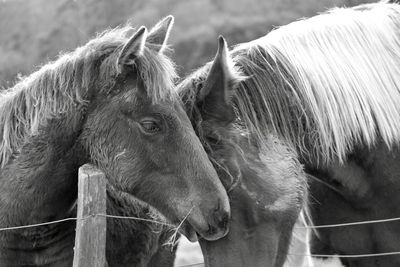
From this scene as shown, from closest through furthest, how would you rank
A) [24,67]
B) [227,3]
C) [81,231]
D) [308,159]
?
[81,231] < [308,159] < [24,67] < [227,3]

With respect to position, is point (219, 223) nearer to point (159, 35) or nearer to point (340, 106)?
point (340, 106)

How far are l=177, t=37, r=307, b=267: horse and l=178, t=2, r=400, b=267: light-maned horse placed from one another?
6 cm

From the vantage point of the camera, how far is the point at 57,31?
21922mm

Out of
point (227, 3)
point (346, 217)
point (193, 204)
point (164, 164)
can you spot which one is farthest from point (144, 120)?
point (227, 3)

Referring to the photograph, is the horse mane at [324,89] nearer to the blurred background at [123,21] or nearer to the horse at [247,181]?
the horse at [247,181]

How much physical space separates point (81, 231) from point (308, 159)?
1.52 metres

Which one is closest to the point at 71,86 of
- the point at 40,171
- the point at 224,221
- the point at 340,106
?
the point at 40,171

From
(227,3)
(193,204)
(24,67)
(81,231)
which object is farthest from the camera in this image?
(227,3)

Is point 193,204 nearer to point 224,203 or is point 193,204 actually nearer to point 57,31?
point 224,203

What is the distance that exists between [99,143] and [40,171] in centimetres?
41

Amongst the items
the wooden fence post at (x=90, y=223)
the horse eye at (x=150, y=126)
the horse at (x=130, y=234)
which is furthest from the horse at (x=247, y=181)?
the horse at (x=130, y=234)

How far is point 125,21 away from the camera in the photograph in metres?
23.0

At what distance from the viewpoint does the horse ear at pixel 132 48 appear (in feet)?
12.4

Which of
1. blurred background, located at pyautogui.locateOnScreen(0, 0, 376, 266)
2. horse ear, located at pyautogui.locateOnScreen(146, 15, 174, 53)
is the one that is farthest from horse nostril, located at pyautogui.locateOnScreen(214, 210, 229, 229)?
blurred background, located at pyautogui.locateOnScreen(0, 0, 376, 266)
